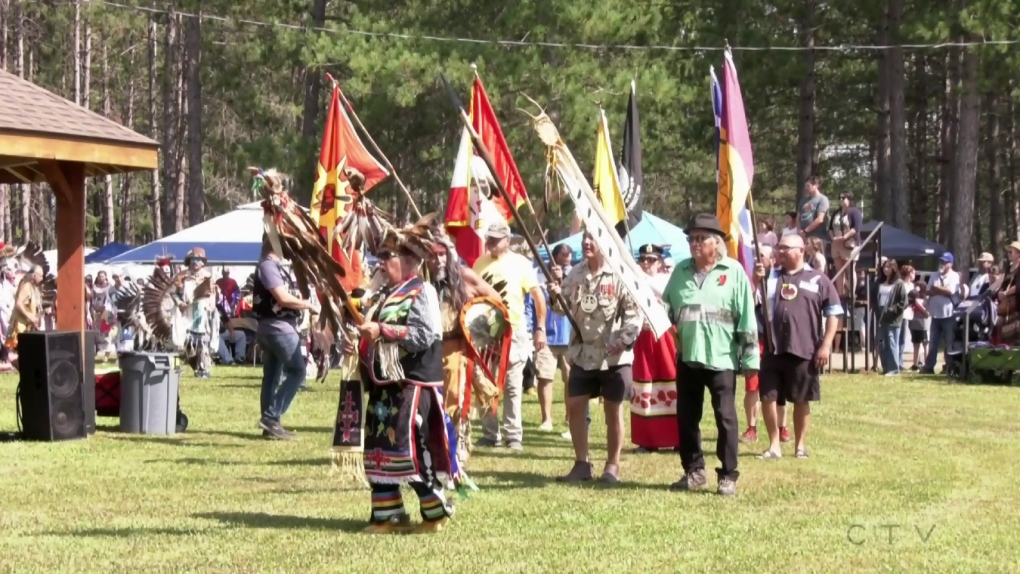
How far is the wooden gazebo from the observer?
42.5ft

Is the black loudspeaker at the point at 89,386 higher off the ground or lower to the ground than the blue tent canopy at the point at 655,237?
lower

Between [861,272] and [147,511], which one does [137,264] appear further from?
[147,511]

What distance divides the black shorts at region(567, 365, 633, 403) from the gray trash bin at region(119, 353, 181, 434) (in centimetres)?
456

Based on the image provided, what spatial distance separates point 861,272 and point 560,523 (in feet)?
52.5

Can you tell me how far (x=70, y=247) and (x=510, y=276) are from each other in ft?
14.1

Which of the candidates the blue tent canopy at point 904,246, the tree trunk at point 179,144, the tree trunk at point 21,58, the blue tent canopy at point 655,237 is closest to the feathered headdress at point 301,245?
the blue tent canopy at point 655,237

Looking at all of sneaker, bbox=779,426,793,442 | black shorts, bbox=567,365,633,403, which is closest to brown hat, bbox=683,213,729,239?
black shorts, bbox=567,365,633,403

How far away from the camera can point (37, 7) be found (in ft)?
148

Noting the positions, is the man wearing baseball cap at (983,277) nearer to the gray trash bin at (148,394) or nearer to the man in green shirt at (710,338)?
the gray trash bin at (148,394)

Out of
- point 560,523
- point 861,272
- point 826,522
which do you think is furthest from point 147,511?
point 861,272

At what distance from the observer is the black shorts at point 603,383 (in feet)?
33.5

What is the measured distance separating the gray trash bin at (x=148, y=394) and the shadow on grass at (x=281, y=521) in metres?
4.73

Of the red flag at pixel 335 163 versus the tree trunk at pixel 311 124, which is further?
the tree trunk at pixel 311 124

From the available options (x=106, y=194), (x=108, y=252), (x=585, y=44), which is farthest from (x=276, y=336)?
(x=106, y=194)
